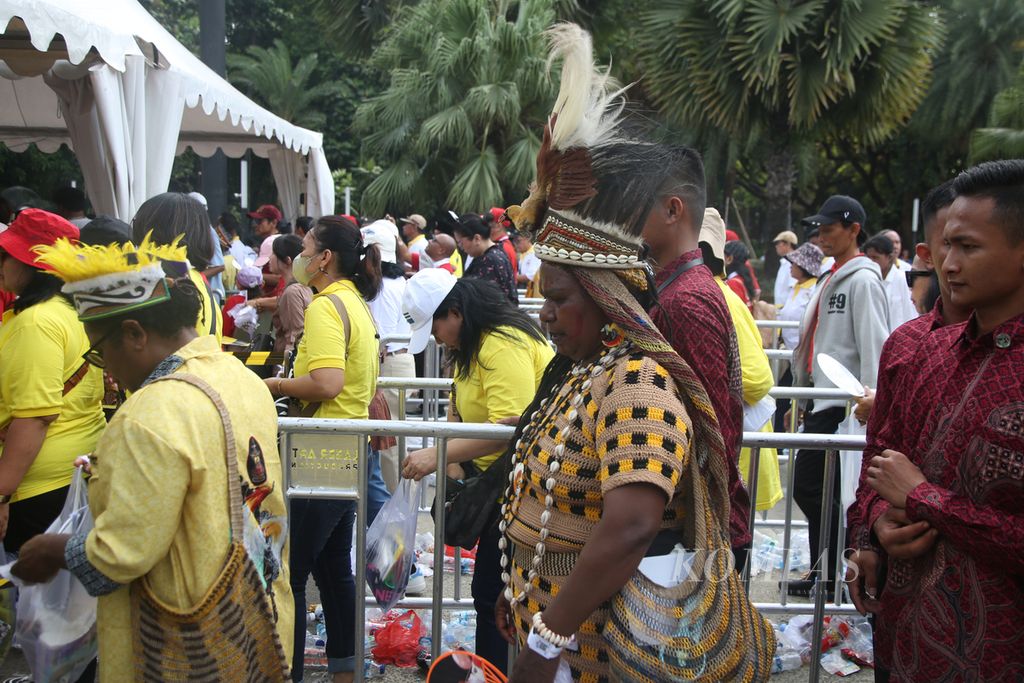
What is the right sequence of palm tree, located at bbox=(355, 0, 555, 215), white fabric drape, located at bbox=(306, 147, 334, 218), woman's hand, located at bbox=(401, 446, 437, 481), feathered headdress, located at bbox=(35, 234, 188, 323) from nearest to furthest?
1. feathered headdress, located at bbox=(35, 234, 188, 323)
2. woman's hand, located at bbox=(401, 446, 437, 481)
3. white fabric drape, located at bbox=(306, 147, 334, 218)
4. palm tree, located at bbox=(355, 0, 555, 215)

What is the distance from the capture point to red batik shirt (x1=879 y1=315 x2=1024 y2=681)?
2.08 m

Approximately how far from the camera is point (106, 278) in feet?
7.71

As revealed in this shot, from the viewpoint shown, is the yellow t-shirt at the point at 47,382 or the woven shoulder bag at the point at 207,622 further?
the yellow t-shirt at the point at 47,382

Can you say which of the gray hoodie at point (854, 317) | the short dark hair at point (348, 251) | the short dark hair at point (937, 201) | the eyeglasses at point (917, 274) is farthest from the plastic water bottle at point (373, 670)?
the eyeglasses at point (917, 274)

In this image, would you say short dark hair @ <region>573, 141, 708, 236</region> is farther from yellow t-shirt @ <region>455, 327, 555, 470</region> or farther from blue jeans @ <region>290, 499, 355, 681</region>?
blue jeans @ <region>290, 499, 355, 681</region>

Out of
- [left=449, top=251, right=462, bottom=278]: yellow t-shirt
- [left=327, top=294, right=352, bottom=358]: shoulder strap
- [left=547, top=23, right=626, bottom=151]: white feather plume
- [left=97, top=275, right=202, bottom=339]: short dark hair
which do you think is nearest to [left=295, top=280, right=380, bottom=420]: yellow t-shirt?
[left=327, top=294, right=352, bottom=358]: shoulder strap

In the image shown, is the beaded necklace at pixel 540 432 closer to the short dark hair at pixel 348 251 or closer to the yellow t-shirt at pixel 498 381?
the yellow t-shirt at pixel 498 381

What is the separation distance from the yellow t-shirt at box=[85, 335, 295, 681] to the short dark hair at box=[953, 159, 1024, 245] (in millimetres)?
1896

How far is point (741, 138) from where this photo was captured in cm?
1914

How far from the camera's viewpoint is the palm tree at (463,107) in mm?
18156

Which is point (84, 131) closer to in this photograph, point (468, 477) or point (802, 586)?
point (468, 477)

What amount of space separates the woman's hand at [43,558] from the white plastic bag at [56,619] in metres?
0.14

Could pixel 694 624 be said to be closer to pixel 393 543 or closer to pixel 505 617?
pixel 505 617

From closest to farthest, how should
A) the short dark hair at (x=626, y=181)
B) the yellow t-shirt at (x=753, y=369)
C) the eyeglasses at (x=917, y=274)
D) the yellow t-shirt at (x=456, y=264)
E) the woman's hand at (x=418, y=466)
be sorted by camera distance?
1. the short dark hair at (x=626, y=181)
2. the woman's hand at (x=418, y=466)
3. the yellow t-shirt at (x=753, y=369)
4. the eyeglasses at (x=917, y=274)
5. the yellow t-shirt at (x=456, y=264)
